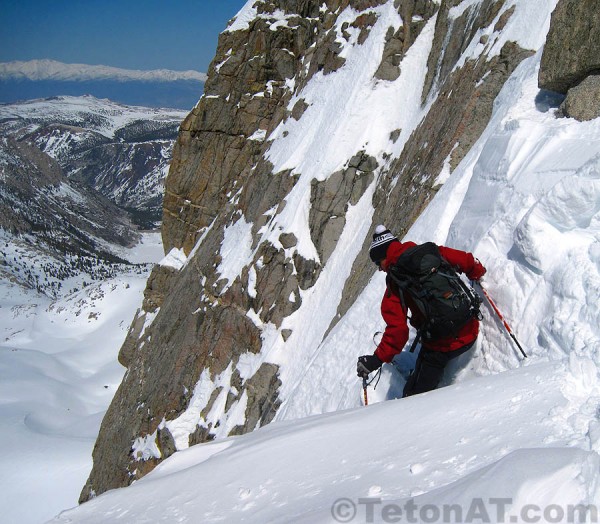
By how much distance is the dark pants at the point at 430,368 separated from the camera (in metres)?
5.85

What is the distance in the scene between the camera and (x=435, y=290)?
529 cm

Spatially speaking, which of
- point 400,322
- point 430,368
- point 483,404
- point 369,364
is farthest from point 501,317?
point 369,364

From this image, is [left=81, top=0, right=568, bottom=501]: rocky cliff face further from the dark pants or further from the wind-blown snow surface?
the wind-blown snow surface

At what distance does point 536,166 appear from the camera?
669cm

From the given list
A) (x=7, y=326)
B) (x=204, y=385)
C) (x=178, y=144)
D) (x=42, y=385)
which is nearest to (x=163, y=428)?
(x=204, y=385)

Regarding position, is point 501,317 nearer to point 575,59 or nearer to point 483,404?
point 483,404

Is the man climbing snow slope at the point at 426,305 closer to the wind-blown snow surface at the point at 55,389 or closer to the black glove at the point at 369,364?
the black glove at the point at 369,364

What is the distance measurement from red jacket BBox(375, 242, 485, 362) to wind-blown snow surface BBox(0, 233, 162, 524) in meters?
50.8

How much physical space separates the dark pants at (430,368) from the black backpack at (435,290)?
468 millimetres

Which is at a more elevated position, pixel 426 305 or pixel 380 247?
pixel 380 247

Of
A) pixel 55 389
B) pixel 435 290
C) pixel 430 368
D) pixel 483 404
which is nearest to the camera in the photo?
pixel 483 404

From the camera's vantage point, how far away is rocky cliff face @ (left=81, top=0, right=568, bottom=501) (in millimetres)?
15398

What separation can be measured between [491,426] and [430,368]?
1923mm

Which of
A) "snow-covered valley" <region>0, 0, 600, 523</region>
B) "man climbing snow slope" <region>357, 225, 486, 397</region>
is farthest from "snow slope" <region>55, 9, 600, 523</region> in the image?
"man climbing snow slope" <region>357, 225, 486, 397</region>
